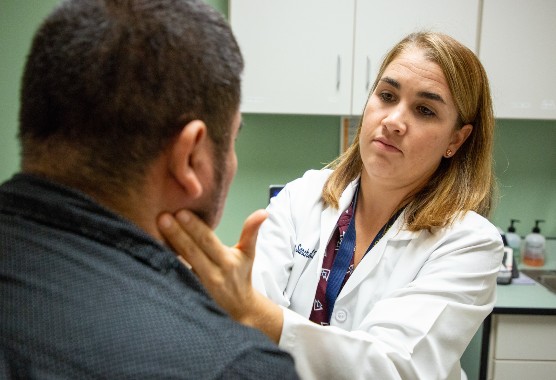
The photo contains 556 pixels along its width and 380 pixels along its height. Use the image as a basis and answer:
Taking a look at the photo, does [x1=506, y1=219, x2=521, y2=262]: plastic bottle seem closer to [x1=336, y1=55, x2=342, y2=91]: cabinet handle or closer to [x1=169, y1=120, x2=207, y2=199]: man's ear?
[x1=336, y1=55, x2=342, y2=91]: cabinet handle

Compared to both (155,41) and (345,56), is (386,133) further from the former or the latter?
(345,56)

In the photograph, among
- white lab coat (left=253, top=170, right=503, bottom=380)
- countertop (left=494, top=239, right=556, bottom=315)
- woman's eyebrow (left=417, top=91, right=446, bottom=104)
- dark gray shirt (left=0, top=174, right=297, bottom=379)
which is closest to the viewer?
dark gray shirt (left=0, top=174, right=297, bottom=379)

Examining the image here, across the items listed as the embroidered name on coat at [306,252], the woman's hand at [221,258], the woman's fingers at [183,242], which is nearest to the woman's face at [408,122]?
the embroidered name on coat at [306,252]

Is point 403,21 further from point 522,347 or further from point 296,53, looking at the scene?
point 522,347

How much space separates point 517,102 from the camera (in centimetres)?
221

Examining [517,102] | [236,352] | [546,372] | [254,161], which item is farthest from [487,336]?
[236,352]

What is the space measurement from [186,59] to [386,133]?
0.79 meters

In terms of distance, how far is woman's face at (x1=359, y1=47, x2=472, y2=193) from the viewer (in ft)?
4.05

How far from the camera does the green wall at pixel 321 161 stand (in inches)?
103

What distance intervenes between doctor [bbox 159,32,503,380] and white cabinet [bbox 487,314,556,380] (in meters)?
0.91

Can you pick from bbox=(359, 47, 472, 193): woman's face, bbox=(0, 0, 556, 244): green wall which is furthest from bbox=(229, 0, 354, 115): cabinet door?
bbox=(359, 47, 472, 193): woman's face

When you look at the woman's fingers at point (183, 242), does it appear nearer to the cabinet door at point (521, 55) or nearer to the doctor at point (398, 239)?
the doctor at point (398, 239)

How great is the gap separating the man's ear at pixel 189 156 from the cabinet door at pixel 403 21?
1.67m

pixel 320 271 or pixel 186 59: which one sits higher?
pixel 186 59
